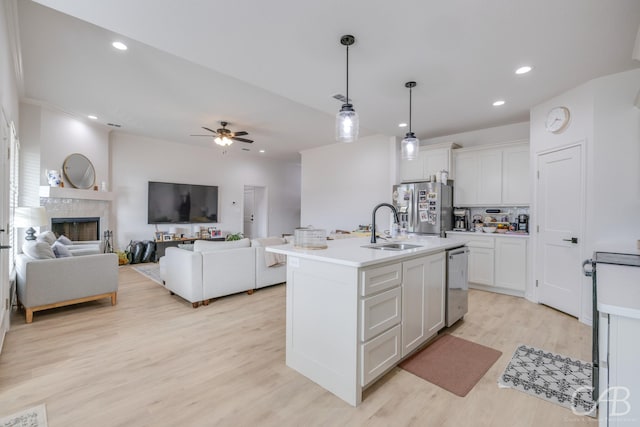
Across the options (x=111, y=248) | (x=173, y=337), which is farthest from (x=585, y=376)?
(x=111, y=248)

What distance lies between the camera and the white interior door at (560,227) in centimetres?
324

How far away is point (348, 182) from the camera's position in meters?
6.57

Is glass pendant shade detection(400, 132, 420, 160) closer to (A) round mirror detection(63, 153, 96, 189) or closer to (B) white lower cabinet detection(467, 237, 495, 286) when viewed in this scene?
(B) white lower cabinet detection(467, 237, 495, 286)

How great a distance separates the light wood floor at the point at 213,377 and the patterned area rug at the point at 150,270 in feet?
4.90

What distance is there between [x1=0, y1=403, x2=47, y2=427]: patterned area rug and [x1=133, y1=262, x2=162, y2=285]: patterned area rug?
9.84ft

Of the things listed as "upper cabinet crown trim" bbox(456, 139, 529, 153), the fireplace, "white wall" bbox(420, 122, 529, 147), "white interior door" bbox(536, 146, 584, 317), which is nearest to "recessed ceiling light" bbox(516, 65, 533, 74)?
"white interior door" bbox(536, 146, 584, 317)

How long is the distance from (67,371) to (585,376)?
3883mm

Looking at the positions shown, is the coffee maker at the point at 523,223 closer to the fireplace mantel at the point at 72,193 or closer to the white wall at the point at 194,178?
the white wall at the point at 194,178

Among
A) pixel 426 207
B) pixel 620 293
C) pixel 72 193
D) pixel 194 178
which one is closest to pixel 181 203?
pixel 194 178

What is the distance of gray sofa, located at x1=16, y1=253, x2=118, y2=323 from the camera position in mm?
3020

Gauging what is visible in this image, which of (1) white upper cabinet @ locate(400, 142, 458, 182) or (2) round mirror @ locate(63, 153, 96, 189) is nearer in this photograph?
(1) white upper cabinet @ locate(400, 142, 458, 182)

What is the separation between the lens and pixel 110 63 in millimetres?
3170

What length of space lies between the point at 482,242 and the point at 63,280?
5.54m

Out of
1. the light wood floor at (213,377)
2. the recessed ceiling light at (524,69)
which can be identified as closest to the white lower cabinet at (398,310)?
the light wood floor at (213,377)
